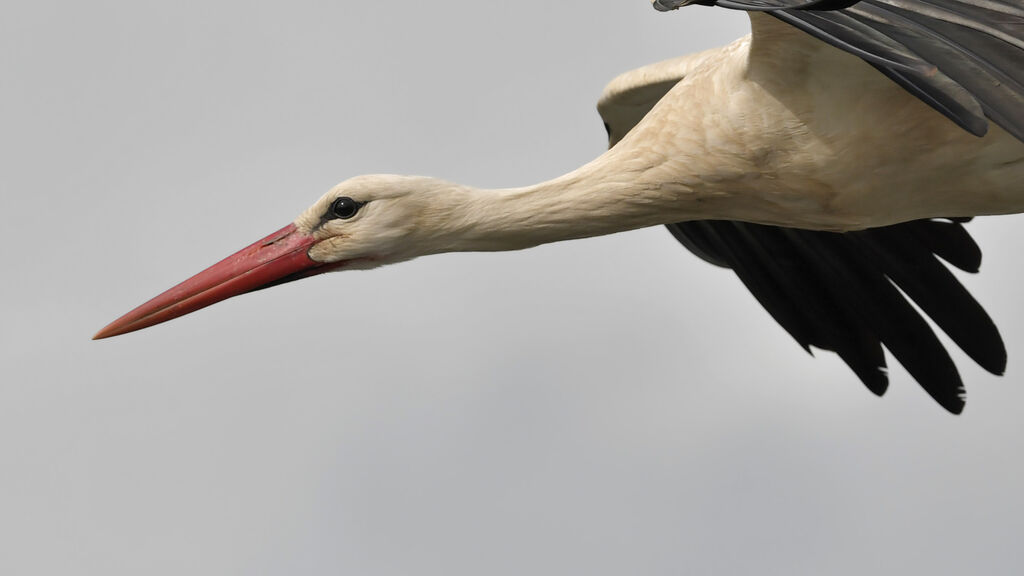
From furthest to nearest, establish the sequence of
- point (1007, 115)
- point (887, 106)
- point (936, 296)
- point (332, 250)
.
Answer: point (936, 296)
point (332, 250)
point (887, 106)
point (1007, 115)

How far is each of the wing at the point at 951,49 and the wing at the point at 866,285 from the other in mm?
2625

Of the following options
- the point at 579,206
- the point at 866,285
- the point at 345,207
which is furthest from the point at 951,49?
the point at 866,285

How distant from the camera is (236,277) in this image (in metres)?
8.07

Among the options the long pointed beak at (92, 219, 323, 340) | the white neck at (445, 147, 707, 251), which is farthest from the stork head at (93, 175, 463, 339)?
the white neck at (445, 147, 707, 251)

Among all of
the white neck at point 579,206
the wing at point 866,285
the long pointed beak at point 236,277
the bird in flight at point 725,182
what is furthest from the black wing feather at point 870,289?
the long pointed beak at point 236,277

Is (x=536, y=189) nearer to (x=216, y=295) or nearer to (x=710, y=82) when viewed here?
(x=710, y=82)

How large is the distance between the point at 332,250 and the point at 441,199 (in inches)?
20.8

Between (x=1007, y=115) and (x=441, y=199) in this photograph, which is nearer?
(x=1007, y=115)

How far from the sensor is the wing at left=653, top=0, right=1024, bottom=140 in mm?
6219

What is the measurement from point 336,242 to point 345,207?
0.48ft

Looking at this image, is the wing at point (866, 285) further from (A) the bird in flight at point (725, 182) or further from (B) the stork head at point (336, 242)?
(B) the stork head at point (336, 242)

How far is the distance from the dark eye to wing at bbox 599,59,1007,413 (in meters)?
1.69

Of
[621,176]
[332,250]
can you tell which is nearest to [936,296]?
[621,176]

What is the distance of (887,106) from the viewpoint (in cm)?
728
